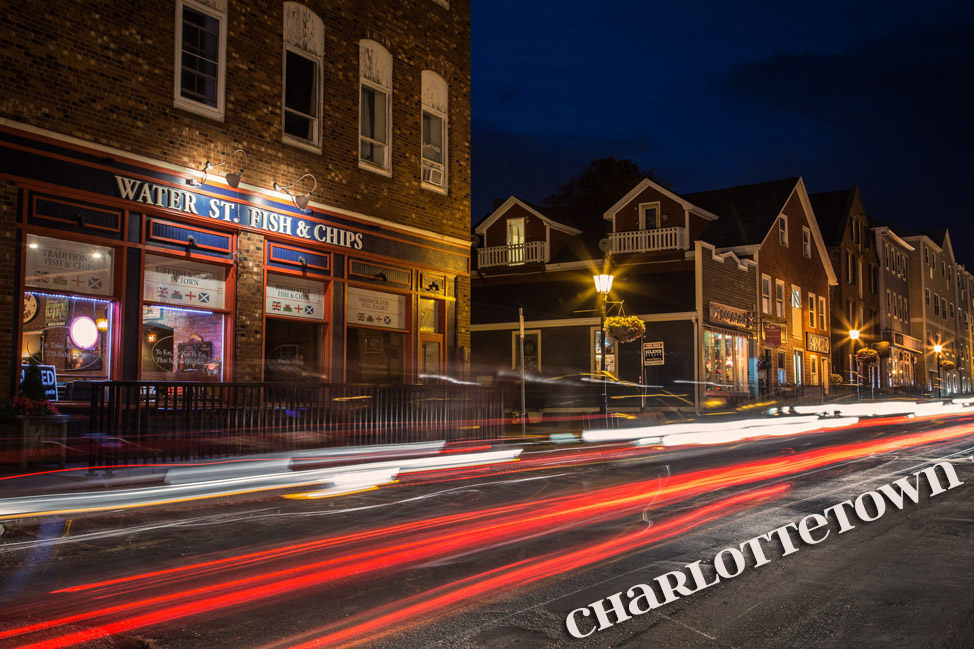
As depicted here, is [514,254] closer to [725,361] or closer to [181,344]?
[725,361]

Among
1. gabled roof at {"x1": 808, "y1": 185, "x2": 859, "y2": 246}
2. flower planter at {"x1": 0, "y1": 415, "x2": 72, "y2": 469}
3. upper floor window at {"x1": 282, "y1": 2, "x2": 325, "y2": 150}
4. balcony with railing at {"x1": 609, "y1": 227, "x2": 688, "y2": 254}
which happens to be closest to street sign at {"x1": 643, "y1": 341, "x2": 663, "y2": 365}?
balcony with railing at {"x1": 609, "y1": 227, "x2": 688, "y2": 254}

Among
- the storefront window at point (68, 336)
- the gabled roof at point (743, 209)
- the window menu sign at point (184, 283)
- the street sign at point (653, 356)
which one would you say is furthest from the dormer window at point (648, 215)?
the storefront window at point (68, 336)

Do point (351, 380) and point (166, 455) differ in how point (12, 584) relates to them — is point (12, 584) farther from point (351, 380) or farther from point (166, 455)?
point (351, 380)

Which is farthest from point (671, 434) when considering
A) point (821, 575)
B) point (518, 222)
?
point (518, 222)

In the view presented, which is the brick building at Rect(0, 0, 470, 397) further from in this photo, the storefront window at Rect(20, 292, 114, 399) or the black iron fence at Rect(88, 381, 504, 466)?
the black iron fence at Rect(88, 381, 504, 466)

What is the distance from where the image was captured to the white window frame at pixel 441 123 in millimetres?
19820

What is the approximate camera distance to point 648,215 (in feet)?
117

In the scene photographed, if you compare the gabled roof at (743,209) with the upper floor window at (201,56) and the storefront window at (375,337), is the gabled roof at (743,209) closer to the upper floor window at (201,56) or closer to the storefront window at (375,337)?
the storefront window at (375,337)

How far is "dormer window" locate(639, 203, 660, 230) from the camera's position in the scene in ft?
116

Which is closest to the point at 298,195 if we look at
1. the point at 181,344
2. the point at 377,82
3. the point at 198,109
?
the point at 198,109

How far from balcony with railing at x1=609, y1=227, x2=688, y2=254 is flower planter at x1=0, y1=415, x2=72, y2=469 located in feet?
85.0

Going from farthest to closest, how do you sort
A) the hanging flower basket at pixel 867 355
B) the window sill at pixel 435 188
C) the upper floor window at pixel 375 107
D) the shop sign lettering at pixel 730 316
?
the hanging flower basket at pixel 867 355, the shop sign lettering at pixel 730 316, the window sill at pixel 435 188, the upper floor window at pixel 375 107

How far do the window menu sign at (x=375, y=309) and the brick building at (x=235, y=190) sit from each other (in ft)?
0.14

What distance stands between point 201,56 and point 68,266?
443 cm
